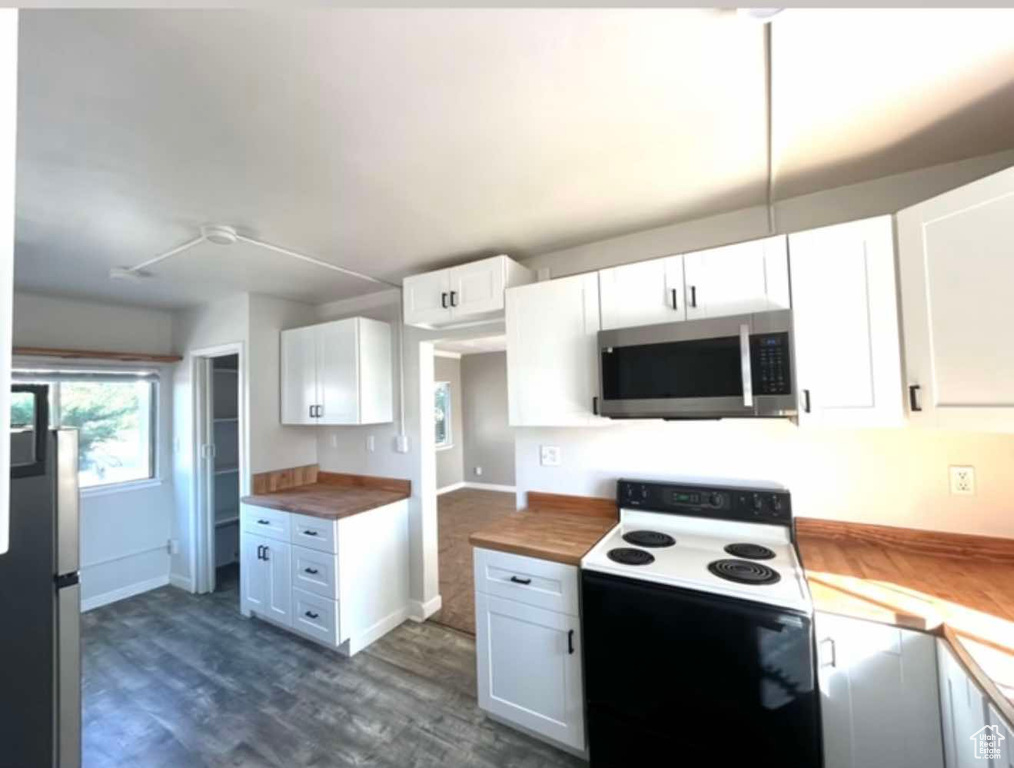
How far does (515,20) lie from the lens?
A: 1040 mm

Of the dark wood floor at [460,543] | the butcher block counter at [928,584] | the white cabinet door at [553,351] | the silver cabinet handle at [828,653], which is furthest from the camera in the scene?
the dark wood floor at [460,543]

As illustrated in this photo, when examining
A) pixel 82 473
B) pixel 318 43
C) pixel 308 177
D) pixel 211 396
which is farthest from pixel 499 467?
pixel 318 43

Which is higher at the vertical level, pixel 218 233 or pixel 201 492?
pixel 218 233

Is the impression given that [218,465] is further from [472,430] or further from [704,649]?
[704,649]

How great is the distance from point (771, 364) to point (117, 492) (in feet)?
15.6

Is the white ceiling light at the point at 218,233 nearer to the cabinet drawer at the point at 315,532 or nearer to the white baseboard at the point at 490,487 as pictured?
the cabinet drawer at the point at 315,532

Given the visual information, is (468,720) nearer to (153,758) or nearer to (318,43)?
(153,758)

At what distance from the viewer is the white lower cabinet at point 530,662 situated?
1.79m

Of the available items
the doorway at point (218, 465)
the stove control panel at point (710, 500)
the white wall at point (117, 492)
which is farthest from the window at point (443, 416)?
the stove control panel at point (710, 500)

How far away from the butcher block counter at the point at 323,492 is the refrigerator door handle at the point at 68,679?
1376mm

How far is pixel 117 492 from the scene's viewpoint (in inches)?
138

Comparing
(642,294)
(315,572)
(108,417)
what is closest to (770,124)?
(642,294)

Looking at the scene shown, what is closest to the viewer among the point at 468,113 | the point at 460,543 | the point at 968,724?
the point at 968,724

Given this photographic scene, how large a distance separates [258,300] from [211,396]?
106 cm
